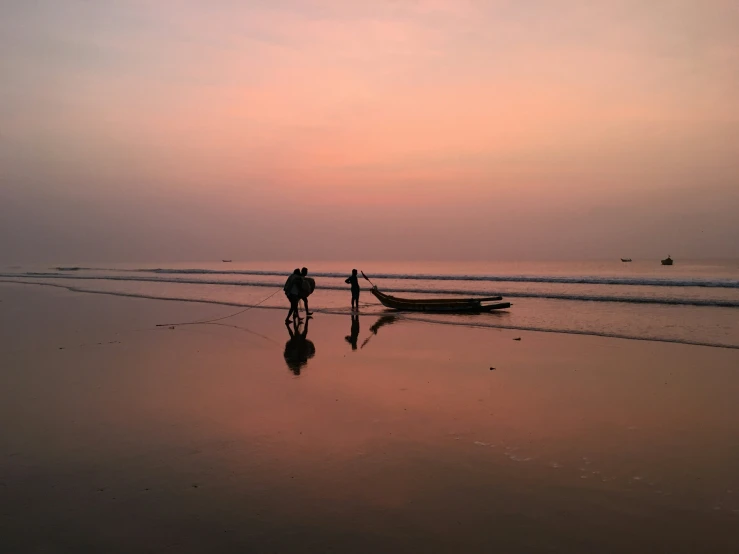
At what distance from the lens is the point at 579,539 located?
157 inches

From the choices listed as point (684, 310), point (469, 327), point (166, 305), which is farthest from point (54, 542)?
point (684, 310)

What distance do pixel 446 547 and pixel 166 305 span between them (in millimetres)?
21697

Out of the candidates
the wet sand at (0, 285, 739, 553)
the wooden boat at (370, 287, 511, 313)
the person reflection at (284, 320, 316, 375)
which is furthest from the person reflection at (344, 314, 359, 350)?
the wooden boat at (370, 287, 511, 313)

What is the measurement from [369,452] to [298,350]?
261 inches

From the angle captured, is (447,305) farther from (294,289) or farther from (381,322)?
(294,289)

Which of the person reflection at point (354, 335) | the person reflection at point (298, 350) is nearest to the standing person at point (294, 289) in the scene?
the person reflection at point (298, 350)

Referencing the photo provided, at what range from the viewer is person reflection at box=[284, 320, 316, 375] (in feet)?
34.3

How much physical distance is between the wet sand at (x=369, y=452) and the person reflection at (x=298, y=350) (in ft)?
0.45

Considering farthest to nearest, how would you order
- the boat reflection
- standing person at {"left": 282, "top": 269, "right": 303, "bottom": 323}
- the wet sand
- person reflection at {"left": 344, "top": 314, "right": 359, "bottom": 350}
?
1. standing person at {"left": 282, "top": 269, "right": 303, "bottom": 323}
2. the boat reflection
3. person reflection at {"left": 344, "top": 314, "right": 359, "bottom": 350}
4. the wet sand

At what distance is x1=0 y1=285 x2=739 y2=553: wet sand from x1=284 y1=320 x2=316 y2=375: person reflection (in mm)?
136

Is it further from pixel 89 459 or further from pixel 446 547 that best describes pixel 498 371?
pixel 89 459

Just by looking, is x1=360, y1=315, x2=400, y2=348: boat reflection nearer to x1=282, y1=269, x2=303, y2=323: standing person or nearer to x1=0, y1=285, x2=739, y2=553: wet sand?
x1=282, y1=269, x2=303, y2=323: standing person

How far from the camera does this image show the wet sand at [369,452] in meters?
4.09

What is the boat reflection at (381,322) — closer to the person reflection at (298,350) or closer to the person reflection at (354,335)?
the person reflection at (354,335)
